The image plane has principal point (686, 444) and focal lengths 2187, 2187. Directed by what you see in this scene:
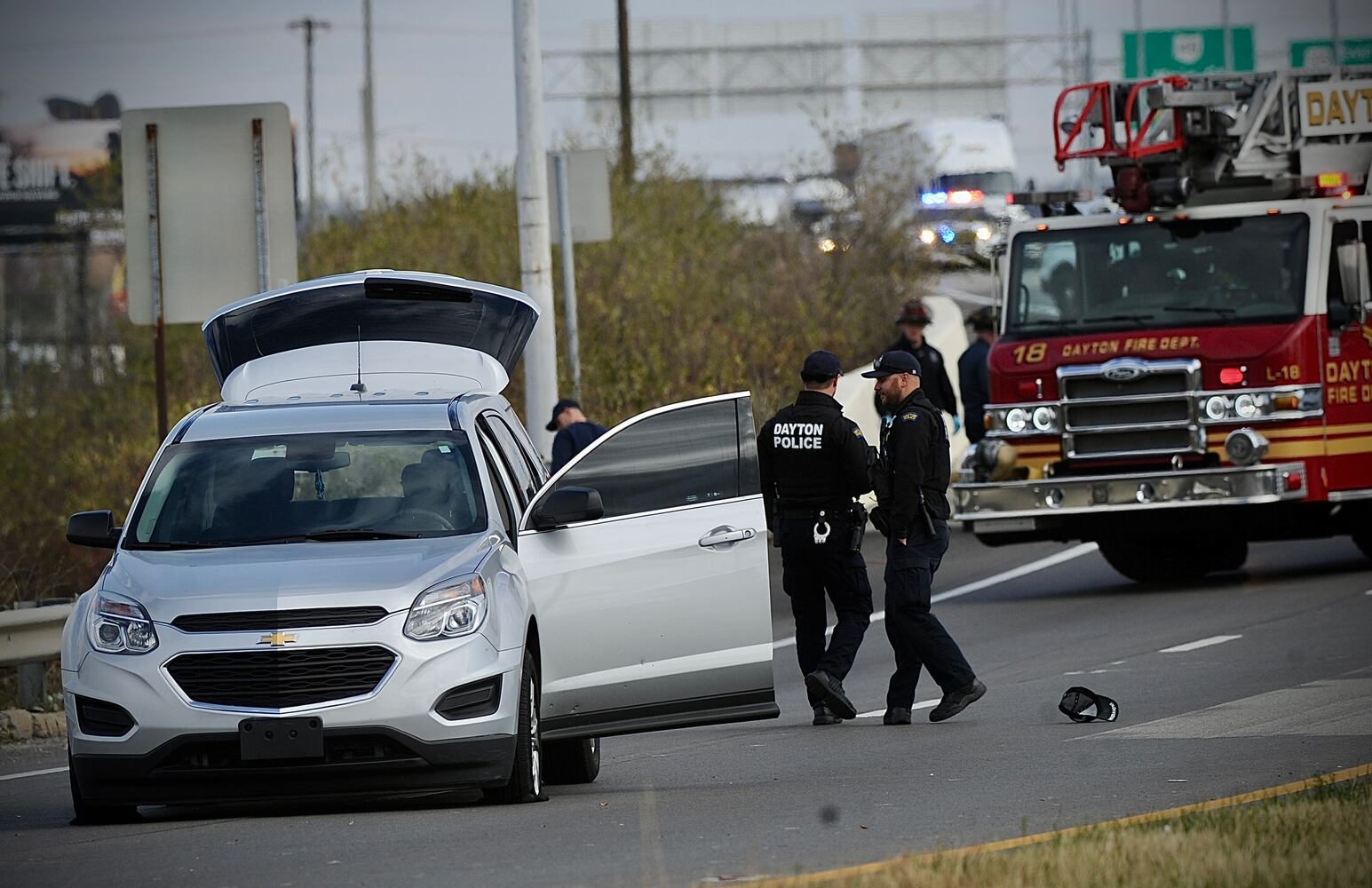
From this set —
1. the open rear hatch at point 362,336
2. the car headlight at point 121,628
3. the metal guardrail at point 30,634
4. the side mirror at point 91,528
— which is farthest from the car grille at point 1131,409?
the car headlight at point 121,628

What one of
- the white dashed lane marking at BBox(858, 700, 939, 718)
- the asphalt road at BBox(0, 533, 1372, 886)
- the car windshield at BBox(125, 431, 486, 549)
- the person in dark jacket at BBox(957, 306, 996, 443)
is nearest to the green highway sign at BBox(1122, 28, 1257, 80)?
the person in dark jacket at BBox(957, 306, 996, 443)

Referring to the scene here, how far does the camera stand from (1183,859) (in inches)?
259

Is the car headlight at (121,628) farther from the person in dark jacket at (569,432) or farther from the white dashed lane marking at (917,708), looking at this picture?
the person in dark jacket at (569,432)

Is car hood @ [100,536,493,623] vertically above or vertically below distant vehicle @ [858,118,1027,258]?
below

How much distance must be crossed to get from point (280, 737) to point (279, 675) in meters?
0.23

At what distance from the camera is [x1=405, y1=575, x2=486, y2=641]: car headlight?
829 centimetres

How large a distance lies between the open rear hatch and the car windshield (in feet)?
3.88

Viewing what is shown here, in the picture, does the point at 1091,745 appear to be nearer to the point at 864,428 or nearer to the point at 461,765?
the point at 461,765

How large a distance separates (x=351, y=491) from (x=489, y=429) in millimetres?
797

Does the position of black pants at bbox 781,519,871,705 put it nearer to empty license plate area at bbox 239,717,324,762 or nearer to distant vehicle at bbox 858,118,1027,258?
empty license plate area at bbox 239,717,324,762

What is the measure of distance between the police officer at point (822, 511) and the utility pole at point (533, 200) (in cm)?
631

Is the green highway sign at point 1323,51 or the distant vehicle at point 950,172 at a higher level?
the green highway sign at point 1323,51

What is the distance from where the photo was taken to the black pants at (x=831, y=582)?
1161 centimetres

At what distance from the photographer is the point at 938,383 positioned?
1834 centimetres
